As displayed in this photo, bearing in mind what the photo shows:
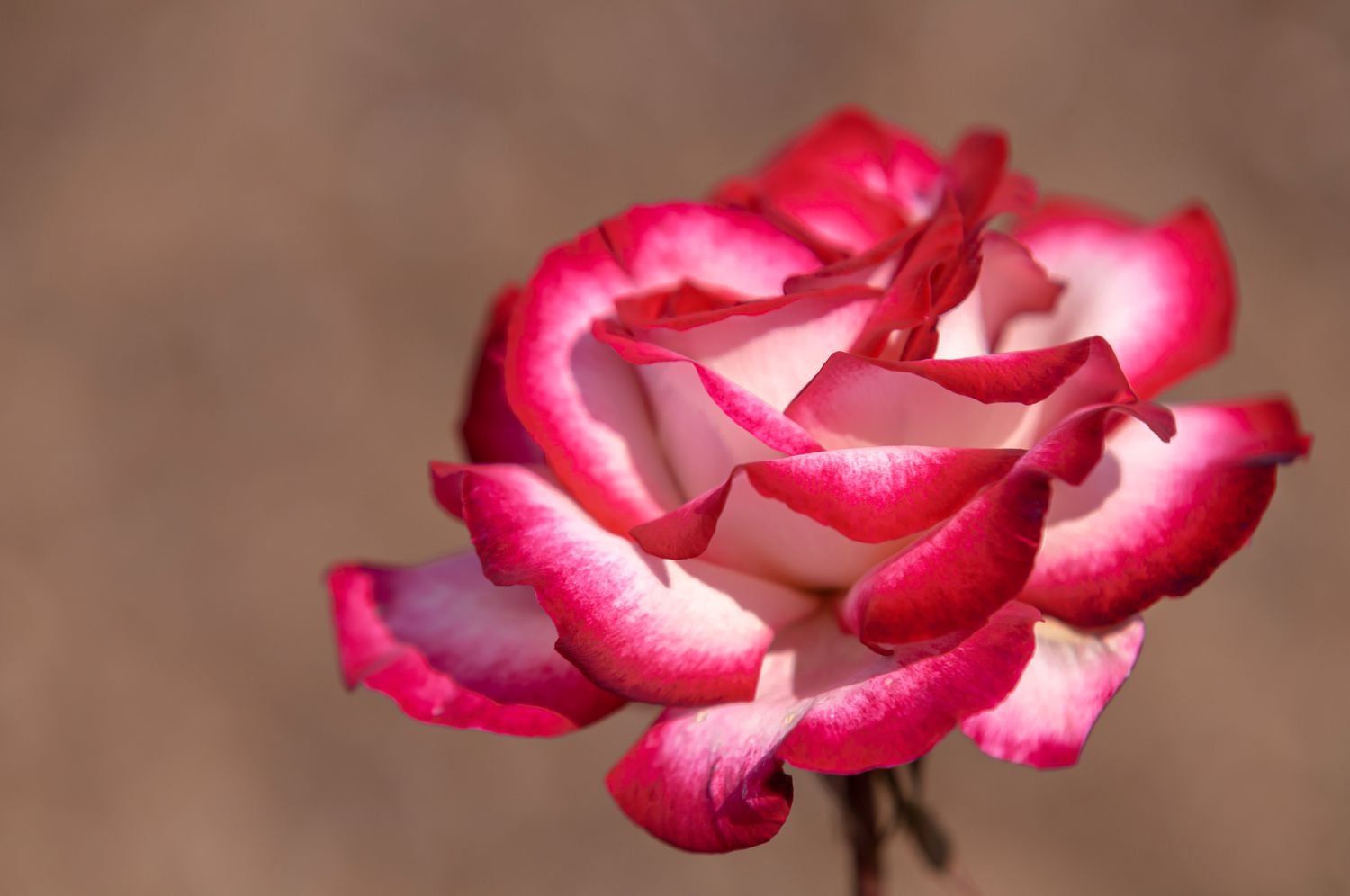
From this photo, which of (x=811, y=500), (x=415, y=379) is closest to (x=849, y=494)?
(x=811, y=500)

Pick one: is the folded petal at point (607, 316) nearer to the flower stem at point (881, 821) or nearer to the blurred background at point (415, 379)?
the flower stem at point (881, 821)

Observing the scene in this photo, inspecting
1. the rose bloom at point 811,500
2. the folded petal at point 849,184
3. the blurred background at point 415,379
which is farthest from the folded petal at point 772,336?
the blurred background at point 415,379

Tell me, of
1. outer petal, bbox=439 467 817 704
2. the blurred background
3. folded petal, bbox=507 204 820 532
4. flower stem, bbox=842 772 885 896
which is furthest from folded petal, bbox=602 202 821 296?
the blurred background

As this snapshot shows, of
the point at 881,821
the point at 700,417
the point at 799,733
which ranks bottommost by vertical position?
the point at 881,821

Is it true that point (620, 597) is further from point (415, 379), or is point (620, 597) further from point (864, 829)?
point (415, 379)

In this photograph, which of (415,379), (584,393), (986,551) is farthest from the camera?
(415,379)

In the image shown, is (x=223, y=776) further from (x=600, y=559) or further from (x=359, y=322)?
(x=600, y=559)

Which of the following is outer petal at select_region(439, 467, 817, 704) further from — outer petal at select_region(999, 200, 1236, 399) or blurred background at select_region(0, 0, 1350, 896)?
blurred background at select_region(0, 0, 1350, 896)
